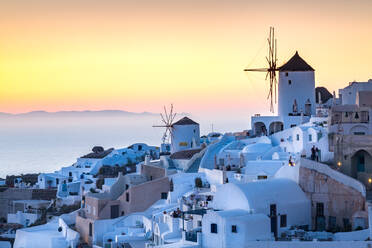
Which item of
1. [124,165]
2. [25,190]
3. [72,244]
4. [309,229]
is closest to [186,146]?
[124,165]

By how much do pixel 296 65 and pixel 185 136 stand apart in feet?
21.8

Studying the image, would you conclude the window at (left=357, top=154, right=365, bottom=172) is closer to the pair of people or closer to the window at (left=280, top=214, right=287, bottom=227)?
the pair of people

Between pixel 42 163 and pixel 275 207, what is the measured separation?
9107cm

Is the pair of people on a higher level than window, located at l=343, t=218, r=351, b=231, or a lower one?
higher

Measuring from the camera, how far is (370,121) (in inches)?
1228

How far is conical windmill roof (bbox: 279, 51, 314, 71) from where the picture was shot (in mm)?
39750

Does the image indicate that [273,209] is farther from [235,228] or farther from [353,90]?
[353,90]

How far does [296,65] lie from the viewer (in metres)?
40.0

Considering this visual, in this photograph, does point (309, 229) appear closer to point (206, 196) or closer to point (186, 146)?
point (206, 196)

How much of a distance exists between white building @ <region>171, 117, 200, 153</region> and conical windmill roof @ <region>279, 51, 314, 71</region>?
5604mm

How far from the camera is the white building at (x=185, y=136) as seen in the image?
138 feet

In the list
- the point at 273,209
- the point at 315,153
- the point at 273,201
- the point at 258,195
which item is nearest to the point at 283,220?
the point at 273,209

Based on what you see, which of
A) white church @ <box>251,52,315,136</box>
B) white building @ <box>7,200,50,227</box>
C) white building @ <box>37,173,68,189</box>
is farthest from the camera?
white building @ <box>37,173,68,189</box>

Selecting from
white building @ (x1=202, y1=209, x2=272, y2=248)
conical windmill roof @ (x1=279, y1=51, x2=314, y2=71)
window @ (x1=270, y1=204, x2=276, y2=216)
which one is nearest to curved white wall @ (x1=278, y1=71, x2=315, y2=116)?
conical windmill roof @ (x1=279, y1=51, x2=314, y2=71)
